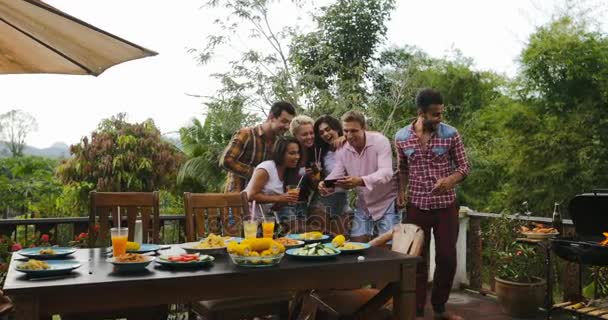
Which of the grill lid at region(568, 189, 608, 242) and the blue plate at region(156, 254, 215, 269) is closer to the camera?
the blue plate at region(156, 254, 215, 269)

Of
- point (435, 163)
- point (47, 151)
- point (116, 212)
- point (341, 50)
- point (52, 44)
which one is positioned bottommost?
point (116, 212)

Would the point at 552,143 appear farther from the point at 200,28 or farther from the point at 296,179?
the point at 296,179

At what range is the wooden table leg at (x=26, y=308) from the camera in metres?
1.76

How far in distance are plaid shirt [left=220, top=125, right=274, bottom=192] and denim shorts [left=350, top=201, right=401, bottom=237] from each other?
30.7 inches

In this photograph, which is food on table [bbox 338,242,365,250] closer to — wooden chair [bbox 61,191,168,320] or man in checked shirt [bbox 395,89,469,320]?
man in checked shirt [bbox 395,89,469,320]

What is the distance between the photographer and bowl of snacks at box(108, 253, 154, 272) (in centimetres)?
202

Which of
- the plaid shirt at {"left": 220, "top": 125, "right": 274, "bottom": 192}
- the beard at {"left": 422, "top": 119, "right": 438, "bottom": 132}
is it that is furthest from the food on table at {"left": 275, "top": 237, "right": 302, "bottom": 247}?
the beard at {"left": 422, "top": 119, "right": 438, "bottom": 132}

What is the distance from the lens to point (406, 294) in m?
2.44

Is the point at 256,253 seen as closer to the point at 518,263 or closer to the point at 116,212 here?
the point at 116,212

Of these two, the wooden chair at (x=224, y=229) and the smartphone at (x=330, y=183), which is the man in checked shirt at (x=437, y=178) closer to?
the smartphone at (x=330, y=183)

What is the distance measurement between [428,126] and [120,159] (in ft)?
29.5

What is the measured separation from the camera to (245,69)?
28.5 feet

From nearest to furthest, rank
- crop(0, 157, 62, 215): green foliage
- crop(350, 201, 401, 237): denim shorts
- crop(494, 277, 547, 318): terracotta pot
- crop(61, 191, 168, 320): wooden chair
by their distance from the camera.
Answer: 1. crop(61, 191, 168, 320): wooden chair
2. crop(350, 201, 401, 237): denim shorts
3. crop(494, 277, 547, 318): terracotta pot
4. crop(0, 157, 62, 215): green foliage

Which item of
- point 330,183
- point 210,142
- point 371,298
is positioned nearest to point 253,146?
point 330,183
